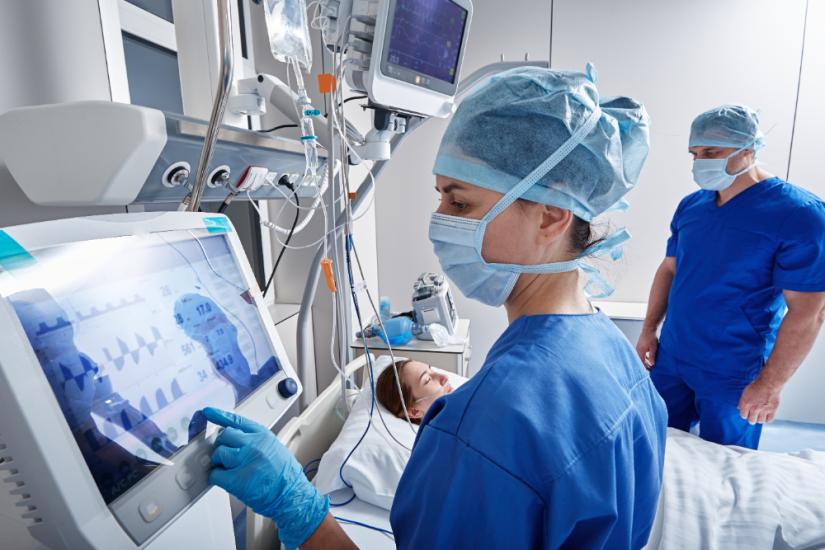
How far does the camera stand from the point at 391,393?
75.0 inches

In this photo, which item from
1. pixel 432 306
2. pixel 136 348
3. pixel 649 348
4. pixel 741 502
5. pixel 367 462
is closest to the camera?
pixel 136 348

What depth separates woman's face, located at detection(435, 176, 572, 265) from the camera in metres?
0.76

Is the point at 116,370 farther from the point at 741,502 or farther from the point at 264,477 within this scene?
the point at 741,502

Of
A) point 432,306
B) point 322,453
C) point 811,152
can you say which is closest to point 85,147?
point 322,453

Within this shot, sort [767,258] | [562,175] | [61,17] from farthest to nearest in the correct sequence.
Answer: [767,258] < [61,17] < [562,175]

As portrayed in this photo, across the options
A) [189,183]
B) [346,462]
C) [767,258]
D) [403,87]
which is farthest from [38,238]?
[767,258]

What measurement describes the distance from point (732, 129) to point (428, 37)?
133 cm

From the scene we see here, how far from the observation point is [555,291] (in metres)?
0.79

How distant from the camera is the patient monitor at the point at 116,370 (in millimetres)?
441

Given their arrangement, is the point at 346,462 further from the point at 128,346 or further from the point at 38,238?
the point at 38,238

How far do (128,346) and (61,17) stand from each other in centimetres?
81

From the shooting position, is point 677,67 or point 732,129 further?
point 677,67

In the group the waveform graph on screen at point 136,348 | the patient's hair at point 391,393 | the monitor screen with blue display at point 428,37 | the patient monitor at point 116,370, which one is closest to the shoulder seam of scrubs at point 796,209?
the monitor screen with blue display at point 428,37

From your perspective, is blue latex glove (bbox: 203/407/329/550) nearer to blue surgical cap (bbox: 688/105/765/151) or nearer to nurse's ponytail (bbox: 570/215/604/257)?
nurse's ponytail (bbox: 570/215/604/257)
